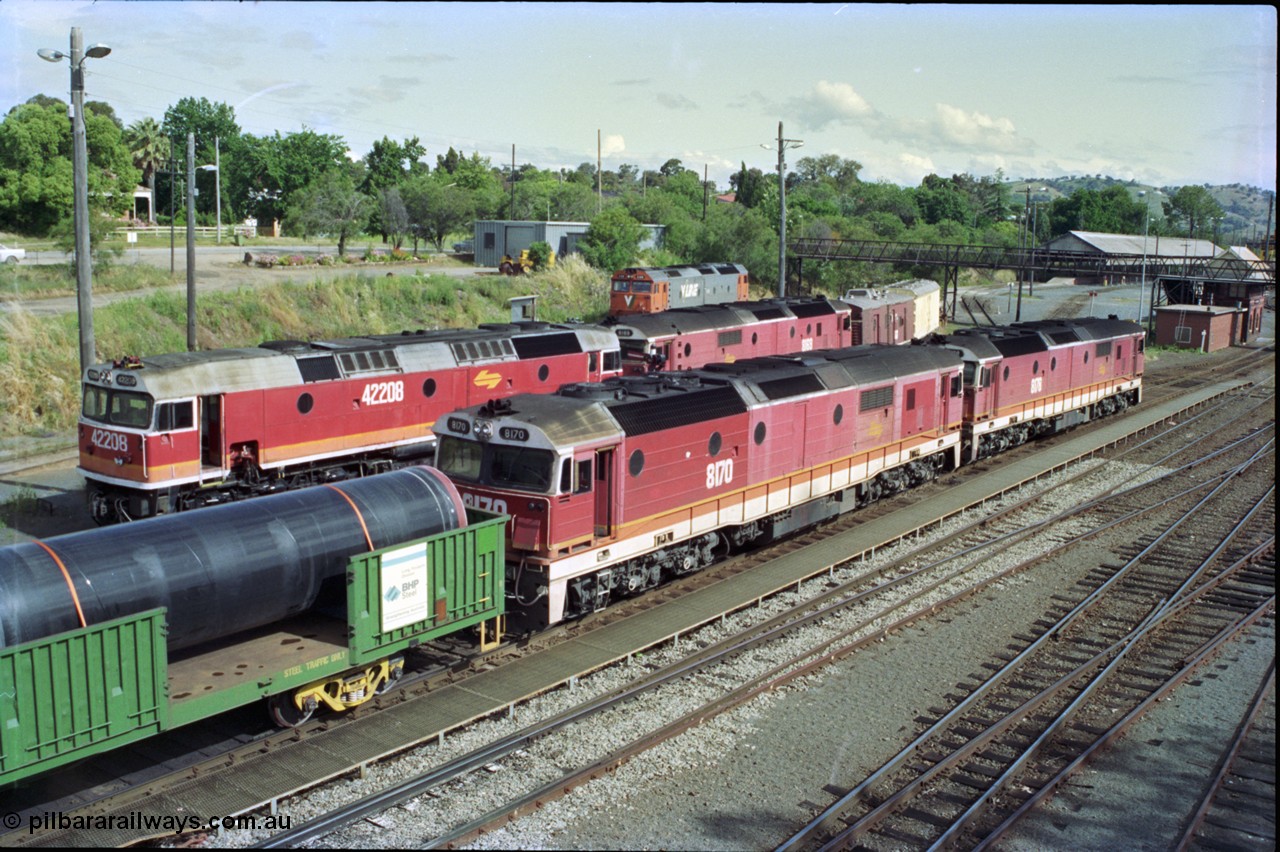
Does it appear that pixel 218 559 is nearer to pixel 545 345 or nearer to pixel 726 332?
pixel 545 345

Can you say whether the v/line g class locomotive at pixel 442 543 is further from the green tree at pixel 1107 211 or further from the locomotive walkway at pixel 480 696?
the green tree at pixel 1107 211

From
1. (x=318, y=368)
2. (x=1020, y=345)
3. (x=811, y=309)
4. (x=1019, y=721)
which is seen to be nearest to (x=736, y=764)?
(x=1019, y=721)

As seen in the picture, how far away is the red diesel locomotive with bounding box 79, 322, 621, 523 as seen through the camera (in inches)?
909

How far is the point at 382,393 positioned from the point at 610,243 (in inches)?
1731

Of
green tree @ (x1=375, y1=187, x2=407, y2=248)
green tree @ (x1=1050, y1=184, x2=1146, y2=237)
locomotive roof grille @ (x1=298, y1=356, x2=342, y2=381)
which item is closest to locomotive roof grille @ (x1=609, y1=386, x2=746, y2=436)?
locomotive roof grille @ (x1=298, y1=356, x2=342, y2=381)

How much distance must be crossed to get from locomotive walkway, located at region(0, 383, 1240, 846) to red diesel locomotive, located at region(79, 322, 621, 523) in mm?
8011

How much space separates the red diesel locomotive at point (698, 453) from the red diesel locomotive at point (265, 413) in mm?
6408

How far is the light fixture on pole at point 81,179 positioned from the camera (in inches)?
862

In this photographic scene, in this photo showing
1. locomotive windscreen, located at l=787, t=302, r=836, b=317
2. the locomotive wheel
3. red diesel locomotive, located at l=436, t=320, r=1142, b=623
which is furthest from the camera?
locomotive windscreen, located at l=787, t=302, r=836, b=317

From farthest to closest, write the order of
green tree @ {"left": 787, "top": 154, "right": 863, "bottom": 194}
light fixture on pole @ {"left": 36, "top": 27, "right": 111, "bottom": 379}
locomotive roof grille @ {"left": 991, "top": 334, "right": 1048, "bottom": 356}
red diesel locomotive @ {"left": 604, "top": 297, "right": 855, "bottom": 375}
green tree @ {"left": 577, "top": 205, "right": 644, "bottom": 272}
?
green tree @ {"left": 787, "top": 154, "right": 863, "bottom": 194} < green tree @ {"left": 577, "top": 205, "right": 644, "bottom": 272} < red diesel locomotive @ {"left": 604, "top": 297, "right": 855, "bottom": 375} < locomotive roof grille @ {"left": 991, "top": 334, "right": 1048, "bottom": 356} < light fixture on pole @ {"left": 36, "top": 27, "right": 111, "bottom": 379}

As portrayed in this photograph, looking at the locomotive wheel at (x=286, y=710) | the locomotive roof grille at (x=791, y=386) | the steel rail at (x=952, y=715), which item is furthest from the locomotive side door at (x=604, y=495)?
the steel rail at (x=952, y=715)

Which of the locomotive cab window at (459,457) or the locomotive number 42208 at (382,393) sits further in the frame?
the locomotive number 42208 at (382,393)

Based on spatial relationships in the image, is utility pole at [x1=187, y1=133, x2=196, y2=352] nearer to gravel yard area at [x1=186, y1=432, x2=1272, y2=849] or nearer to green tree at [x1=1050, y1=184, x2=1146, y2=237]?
gravel yard area at [x1=186, y1=432, x2=1272, y2=849]

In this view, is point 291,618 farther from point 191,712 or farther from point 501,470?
point 501,470
